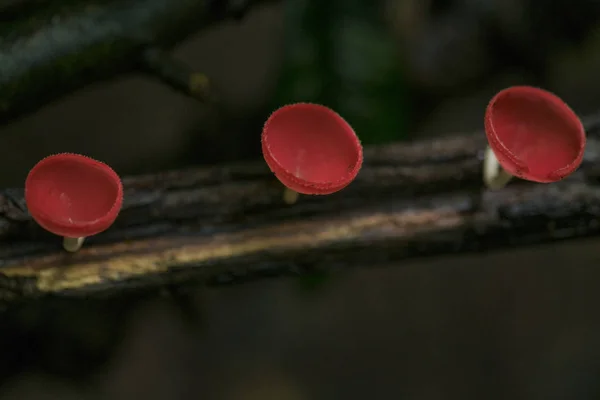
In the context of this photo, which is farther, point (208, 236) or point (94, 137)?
point (94, 137)

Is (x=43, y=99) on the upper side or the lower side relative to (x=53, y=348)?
upper

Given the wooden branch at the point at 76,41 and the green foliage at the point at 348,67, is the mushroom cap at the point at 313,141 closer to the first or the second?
the wooden branch at the point at 76,41

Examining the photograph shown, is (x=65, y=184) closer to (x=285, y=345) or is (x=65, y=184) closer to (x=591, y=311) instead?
(x=285, y=345)

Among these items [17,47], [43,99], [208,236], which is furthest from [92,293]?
[17,47]

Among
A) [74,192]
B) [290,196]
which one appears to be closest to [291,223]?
[290,196]

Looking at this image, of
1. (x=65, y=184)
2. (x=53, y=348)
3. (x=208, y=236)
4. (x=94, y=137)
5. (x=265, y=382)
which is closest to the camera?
(x=65, y=184)

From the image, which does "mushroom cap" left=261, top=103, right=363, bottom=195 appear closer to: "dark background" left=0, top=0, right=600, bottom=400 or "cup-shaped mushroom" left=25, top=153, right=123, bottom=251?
"cup-shaped mushroom" left=25, top=153, right=123, bottom=251
